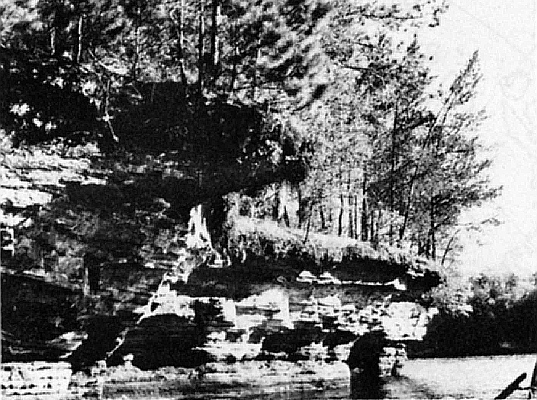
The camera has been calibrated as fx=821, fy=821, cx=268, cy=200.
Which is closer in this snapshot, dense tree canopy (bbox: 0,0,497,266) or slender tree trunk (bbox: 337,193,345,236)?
dense tree canopy (bbox: 0,0,497,266)

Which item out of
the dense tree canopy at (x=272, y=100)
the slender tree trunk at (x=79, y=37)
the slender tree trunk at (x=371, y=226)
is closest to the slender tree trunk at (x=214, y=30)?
the dense tree canopy at (x=272, y=100)

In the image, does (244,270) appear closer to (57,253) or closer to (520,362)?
(57,253)

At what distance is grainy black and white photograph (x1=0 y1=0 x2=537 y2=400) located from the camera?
6.31 feet

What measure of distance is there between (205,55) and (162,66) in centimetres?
11

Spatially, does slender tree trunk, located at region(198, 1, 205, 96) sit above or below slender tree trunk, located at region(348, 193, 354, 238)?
above

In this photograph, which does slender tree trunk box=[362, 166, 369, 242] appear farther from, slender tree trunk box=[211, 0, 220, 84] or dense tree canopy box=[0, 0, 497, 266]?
slender tree trunk box=[211, 0, 220, 84]

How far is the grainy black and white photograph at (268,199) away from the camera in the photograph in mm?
1923

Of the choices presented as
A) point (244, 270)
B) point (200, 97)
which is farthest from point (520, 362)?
point (200, 97)

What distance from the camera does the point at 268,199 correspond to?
2.02 meters

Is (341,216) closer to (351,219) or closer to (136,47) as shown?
(351,219)

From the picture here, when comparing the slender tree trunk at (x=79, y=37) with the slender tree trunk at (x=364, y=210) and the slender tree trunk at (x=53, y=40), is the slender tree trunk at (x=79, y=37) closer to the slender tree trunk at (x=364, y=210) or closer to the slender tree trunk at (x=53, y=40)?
the slender tree trunk at (x=53, y=40)

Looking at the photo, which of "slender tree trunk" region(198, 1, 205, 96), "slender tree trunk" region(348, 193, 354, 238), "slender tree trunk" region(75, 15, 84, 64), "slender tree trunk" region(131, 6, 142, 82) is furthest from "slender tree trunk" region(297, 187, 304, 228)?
"slender tree trunk" region(75, 15, 84, 64)

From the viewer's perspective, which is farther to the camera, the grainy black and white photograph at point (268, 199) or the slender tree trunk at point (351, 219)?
the slender tree trunk at point (351, 219)

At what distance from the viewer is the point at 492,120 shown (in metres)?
2.15
